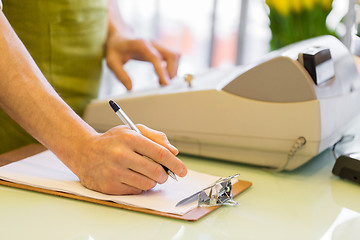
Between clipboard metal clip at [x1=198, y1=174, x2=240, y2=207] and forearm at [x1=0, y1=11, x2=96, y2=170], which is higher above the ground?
forearm at [x1=0, y1=11, x2=96, y2=170]

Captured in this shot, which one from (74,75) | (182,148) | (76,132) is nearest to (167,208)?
(76,132)

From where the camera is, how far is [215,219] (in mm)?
790

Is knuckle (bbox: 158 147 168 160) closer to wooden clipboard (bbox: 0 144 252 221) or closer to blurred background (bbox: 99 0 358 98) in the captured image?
wooden clipboard (bbox: 0 144 252 221)

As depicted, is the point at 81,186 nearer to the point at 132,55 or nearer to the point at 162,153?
the point at 162,153

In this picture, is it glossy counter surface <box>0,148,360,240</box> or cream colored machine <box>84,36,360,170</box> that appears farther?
cream colored machine <box>84,36,360,170</box>

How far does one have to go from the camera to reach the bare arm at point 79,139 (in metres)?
0.83

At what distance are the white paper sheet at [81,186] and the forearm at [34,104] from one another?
43 mm

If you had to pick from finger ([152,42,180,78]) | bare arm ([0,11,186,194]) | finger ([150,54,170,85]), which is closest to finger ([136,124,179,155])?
bare arm ([0,11,186,194])

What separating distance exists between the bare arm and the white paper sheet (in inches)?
0.8

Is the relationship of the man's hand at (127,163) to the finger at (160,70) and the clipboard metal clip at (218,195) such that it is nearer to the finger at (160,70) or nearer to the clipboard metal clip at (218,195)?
the clipboard metal clip at (218,195)

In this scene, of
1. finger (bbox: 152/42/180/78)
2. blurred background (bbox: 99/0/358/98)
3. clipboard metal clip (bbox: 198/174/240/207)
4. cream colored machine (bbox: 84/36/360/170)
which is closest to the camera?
clipboard metal clip (bbox: 198/174/240/207)

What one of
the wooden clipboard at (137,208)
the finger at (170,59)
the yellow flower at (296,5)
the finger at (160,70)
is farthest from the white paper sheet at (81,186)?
the yellow flower at (296,5)

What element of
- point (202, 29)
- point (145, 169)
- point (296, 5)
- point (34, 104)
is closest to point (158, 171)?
point (145, 169)

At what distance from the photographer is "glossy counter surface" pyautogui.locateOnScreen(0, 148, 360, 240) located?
73cm
